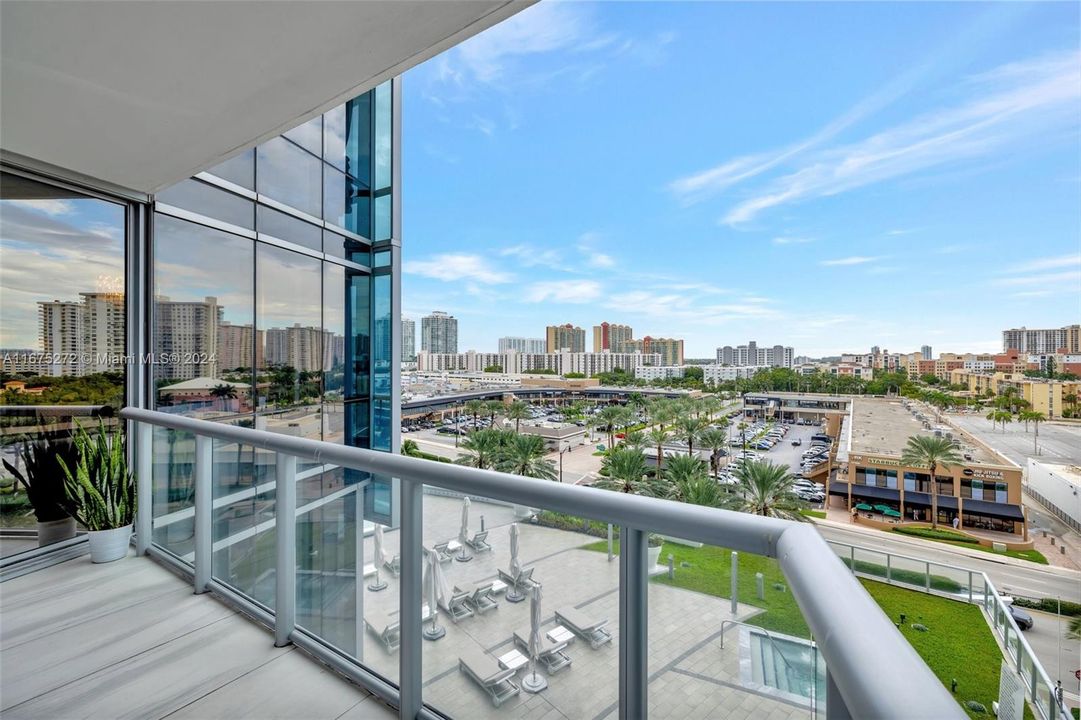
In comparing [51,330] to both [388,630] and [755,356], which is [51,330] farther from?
[755,356]

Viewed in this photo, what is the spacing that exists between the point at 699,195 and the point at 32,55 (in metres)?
40.3

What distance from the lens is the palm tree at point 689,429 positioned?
1527 centimetres

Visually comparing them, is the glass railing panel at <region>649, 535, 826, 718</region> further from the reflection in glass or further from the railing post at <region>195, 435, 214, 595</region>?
the reflection in glass

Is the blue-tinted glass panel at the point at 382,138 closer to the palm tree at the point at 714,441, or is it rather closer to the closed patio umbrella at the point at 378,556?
the closed patio umbrella at the point at 378,556

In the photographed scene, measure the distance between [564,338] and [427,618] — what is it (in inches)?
1253

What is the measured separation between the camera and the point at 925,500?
9.11 metres

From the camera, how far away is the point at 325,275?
22.7ft

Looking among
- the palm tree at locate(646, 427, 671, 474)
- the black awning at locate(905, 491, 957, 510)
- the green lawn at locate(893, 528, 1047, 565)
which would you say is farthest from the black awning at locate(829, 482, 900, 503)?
the palm tree at locate(646, 427, 671, 474)

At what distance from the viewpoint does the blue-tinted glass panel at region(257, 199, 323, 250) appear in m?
5.66

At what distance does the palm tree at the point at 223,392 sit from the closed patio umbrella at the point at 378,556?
3993mm

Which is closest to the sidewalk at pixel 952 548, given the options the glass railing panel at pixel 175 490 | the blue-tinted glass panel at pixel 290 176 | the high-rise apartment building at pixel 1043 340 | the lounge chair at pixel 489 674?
the high-rise apartment building at pixel 1043 340

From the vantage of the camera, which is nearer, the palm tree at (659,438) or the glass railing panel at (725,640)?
the glass railing panel at (725,640)

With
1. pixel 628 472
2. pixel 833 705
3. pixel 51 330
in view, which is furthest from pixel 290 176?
pixel 628 472

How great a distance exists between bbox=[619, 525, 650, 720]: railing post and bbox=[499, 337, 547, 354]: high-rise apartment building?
30.0 meters
